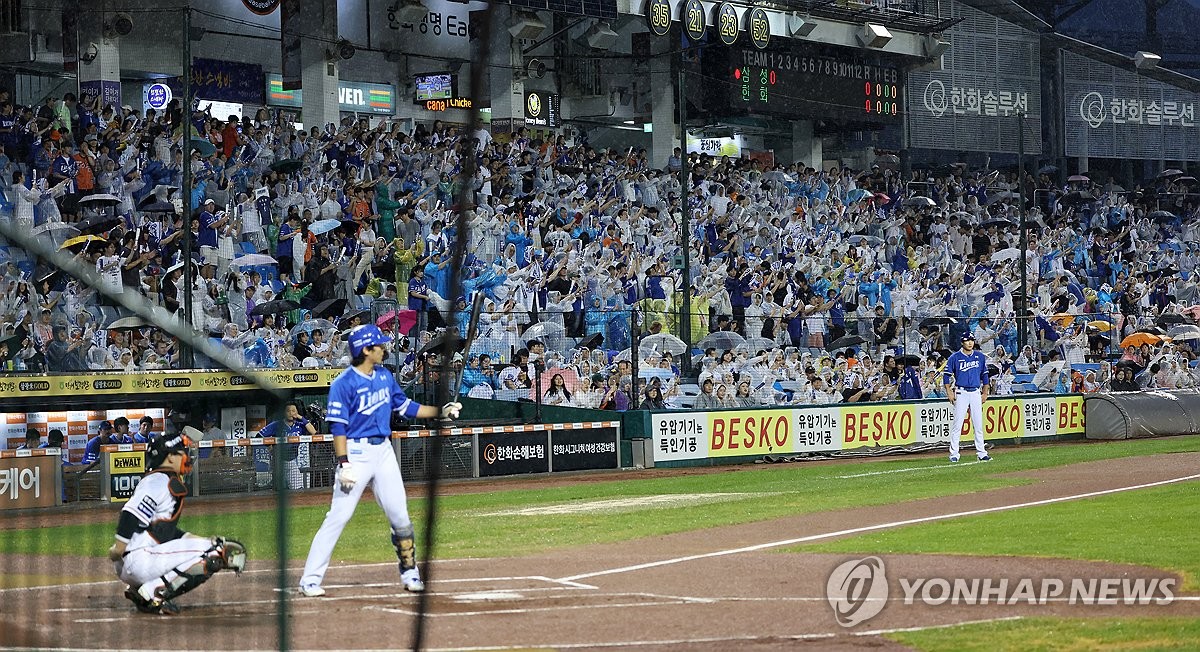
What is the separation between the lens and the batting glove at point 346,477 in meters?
10.9

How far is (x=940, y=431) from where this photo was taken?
93.7 ft

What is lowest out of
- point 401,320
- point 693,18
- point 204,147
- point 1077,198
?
point 401,320

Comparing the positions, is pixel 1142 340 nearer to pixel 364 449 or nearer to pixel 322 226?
pixel 322 226

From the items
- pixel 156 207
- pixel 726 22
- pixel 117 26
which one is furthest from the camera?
pixel 726 22

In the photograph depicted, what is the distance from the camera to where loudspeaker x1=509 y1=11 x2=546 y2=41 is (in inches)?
1485

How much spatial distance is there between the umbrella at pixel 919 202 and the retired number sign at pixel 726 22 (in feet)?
23.9

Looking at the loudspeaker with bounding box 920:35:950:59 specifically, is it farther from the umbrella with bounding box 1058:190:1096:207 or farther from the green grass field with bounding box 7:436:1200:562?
the green grass field with bounding box 7:436:1200:562

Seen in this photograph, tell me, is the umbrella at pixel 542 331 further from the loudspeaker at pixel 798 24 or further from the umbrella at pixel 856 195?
the loudspeaker at pixel 798 24

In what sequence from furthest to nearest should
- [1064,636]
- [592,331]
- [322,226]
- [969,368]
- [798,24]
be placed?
1. [798,24]
2. [592,331]
3. [322,226]
4. [969,368]
5. [1064,636]

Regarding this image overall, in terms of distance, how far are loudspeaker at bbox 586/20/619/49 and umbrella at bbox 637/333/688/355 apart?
15.8 m

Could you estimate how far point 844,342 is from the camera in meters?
29.4

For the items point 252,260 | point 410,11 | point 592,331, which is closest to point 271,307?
point 252,260

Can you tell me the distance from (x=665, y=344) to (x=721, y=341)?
133 cm

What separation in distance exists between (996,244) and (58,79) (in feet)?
79.1
